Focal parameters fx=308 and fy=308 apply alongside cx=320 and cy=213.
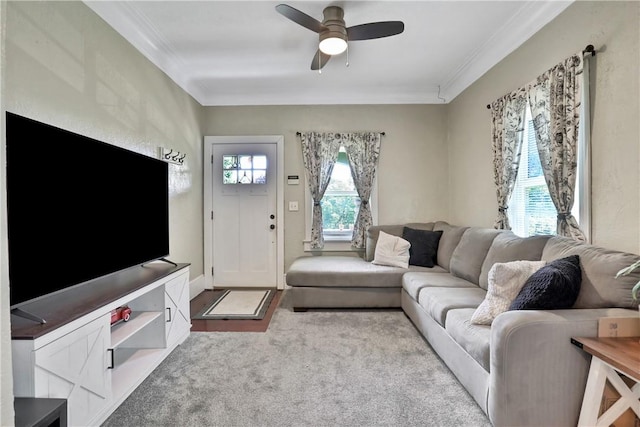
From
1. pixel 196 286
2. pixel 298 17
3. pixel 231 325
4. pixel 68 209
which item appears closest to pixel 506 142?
pixel 298 17

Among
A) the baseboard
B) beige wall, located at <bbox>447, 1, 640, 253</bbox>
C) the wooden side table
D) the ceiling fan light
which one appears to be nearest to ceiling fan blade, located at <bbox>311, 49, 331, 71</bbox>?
the ceiling fan light

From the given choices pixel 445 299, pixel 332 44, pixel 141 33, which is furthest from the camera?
pixel 141 33

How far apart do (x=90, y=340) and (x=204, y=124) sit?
343 cm

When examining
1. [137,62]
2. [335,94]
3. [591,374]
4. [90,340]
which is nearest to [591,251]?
[591,374]

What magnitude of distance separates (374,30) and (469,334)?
7.28 feet

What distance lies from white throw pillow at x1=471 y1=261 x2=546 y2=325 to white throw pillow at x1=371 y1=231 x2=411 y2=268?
5.37 ft

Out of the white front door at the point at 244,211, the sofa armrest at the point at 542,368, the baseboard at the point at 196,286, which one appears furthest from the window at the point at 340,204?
the sofa armrest at the point at 542,368

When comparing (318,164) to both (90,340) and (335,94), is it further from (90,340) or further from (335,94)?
(90,340)

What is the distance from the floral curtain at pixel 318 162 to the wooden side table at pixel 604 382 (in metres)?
3.14

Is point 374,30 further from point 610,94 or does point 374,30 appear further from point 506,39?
point 610,94

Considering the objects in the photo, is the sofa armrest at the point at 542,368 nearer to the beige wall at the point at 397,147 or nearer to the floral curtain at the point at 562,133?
Result: the floral curtain at the point at 562,133

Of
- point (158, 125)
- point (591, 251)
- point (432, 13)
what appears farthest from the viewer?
point (158, 125)

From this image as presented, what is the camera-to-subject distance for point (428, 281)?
286 centimetres

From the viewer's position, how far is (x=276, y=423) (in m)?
1.66
